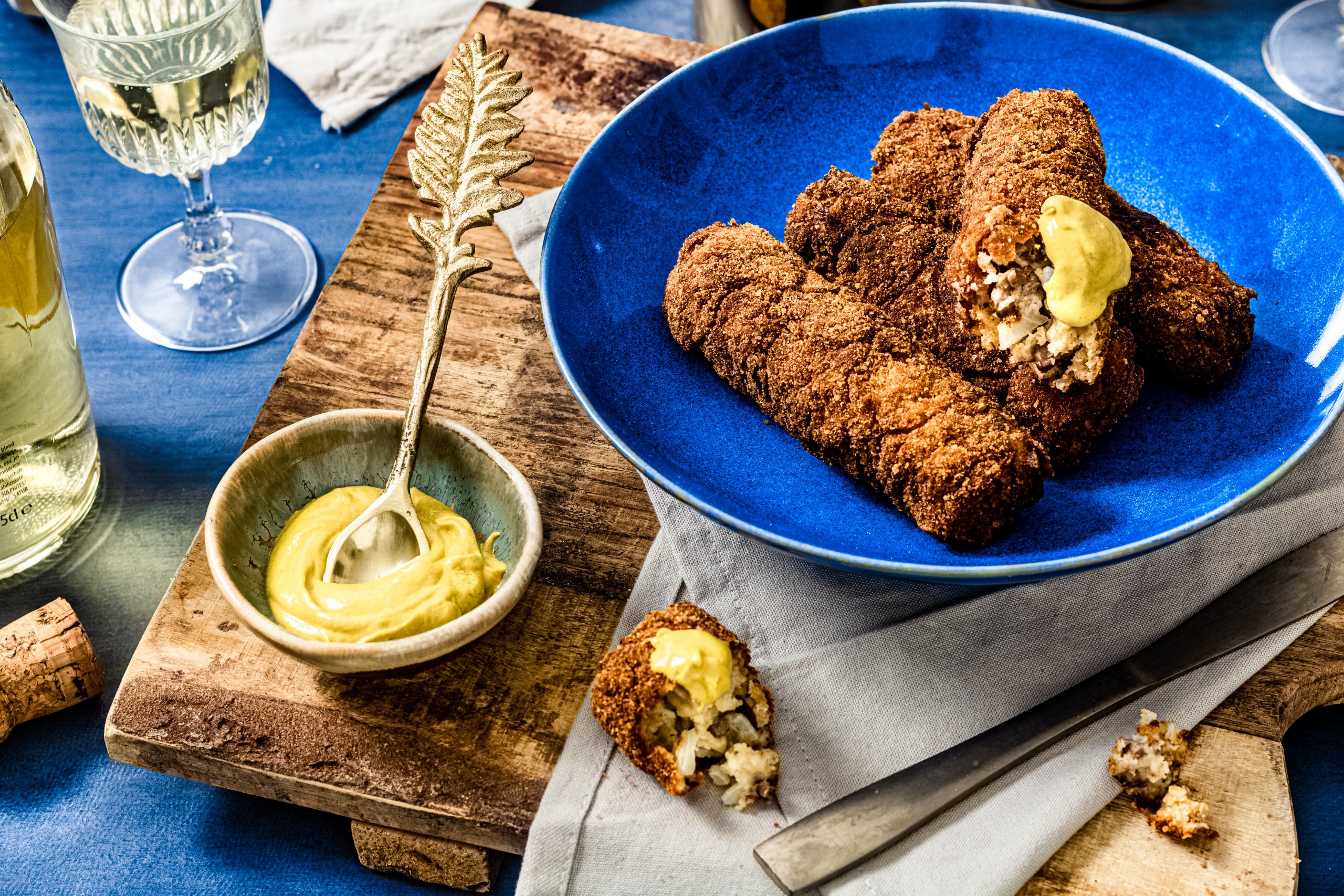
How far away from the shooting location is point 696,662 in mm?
1783

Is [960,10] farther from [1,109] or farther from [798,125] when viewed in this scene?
[1,109]

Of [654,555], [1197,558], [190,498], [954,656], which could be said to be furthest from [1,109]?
[1197,558]

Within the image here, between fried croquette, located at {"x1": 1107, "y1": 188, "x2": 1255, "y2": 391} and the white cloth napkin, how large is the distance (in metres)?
2.07

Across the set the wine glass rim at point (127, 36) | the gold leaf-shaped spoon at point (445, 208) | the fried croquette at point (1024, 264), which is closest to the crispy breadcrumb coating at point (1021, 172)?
the fried croquette at point (1024, 264)

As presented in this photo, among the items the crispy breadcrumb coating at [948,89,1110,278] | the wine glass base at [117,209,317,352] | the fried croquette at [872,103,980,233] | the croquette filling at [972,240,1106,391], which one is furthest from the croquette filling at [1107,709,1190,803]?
the wine glass base at [117,209,317,352]

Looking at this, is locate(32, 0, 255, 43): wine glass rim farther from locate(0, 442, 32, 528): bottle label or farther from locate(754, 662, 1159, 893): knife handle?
locate(754, 662, 1159, 893): knife handle

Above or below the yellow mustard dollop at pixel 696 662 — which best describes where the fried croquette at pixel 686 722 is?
below

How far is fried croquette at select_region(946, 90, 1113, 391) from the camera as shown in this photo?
189 centimetres

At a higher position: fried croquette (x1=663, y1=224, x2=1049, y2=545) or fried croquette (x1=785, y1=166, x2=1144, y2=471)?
fried croquette (x1=785, y1=166, x2=1144, y2=471)

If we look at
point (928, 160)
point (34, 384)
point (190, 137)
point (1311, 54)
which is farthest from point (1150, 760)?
point (1311, 54)

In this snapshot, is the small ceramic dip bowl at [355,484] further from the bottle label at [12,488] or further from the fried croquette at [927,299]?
the fried croquette at [927,299]

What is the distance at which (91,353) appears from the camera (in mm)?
2861

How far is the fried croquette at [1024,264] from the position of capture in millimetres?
1889

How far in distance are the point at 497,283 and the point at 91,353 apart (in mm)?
1056
